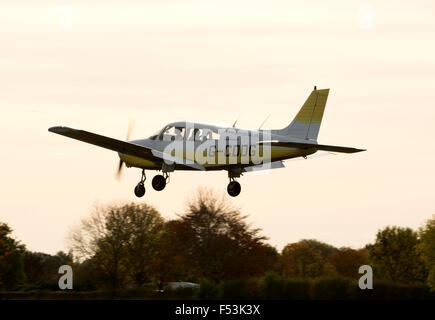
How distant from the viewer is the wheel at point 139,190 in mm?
34594

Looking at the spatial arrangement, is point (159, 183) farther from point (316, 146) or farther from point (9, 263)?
point (9, 263)

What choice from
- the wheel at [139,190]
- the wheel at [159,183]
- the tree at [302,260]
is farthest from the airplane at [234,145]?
the tree at [302,260]

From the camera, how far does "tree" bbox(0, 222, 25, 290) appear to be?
79.5 metres

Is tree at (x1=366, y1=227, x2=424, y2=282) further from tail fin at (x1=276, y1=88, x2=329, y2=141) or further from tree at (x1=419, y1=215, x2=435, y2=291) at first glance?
tail fin at (x1=276, y1=88, x2=329, y2=141)

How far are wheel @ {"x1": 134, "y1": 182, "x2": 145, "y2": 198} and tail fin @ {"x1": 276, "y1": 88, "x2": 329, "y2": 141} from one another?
6157 millimetres

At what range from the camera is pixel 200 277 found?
6656 cm

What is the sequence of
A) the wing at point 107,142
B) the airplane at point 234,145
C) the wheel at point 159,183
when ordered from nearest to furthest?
the airplane at point 234,145 < the wing at point 107,142 < the wheel at point 159,183

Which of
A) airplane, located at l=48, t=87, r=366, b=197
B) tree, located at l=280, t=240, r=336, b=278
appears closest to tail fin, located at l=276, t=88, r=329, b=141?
airplane, located at l=48, t=87, r=366, b=197

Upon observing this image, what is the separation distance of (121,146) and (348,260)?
80.8 meters

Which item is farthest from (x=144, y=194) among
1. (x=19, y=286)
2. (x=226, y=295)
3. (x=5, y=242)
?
(x=5, y=242)

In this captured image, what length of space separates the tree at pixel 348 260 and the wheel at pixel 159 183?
230 feet

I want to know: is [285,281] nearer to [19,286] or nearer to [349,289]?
[349,289]

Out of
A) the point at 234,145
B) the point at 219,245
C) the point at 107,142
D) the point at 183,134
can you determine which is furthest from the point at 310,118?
the point at 219,245

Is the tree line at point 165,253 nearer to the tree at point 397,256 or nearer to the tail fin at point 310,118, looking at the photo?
the tree at point 397,256
